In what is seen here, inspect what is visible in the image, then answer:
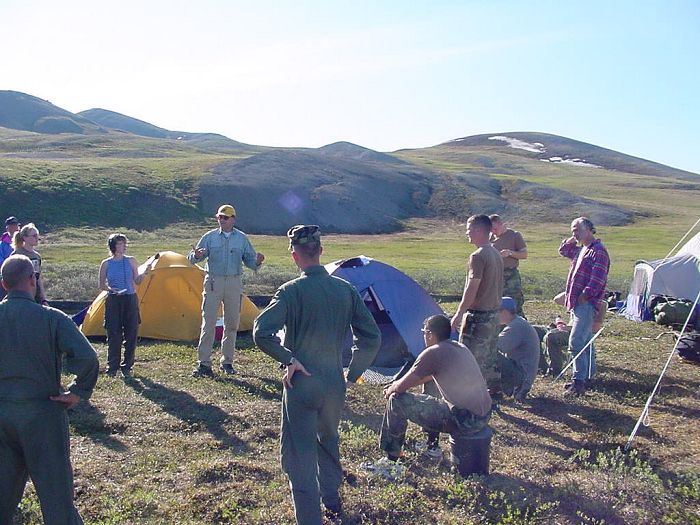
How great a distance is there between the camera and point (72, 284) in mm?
16906

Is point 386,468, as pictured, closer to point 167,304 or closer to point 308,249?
point 308,249

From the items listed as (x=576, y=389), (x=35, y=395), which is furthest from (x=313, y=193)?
(x=35, y=395)

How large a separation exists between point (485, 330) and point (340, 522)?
3093mm

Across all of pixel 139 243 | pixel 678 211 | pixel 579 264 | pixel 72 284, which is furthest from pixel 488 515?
pixel 678 211

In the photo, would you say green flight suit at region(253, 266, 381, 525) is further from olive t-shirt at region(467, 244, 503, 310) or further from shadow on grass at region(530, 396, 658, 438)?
shadow on grass at region(530, 396, 658, 438)

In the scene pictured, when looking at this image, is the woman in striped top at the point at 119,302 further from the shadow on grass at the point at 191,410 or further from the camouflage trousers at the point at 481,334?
the camouflage trousers at the point at 481,334

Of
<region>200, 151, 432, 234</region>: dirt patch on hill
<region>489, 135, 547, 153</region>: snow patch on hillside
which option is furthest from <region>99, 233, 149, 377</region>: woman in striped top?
<region>489, 135, 547, 153</region>: snow patch on hillside

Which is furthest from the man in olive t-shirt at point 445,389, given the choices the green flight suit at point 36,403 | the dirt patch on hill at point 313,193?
the dirt patch on hill at point 313,193

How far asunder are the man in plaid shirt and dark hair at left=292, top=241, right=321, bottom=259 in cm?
452

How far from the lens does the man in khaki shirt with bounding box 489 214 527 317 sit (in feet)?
30.9

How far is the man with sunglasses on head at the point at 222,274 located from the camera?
29.4 ft

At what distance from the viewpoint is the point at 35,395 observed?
394cm

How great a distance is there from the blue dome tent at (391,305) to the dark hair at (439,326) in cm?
402

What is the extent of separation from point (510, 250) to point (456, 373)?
4182 mm
